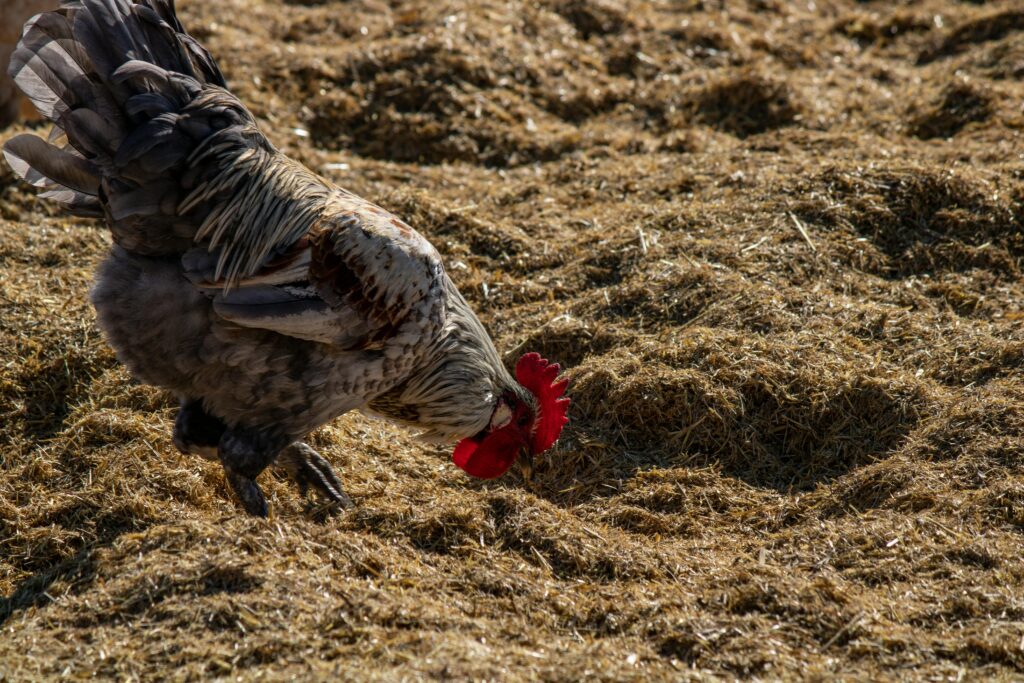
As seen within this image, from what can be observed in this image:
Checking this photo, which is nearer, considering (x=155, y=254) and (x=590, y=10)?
(x=155, y=254)

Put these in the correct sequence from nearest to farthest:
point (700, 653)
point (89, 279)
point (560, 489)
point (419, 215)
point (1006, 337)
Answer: point (700, 653)
point (560, 489)
point (1006, 337)
point (89, 279)
point (419, 215)

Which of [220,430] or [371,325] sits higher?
[371,325]

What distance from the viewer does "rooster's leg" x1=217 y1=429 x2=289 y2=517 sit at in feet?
15.6

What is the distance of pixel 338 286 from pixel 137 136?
107cm

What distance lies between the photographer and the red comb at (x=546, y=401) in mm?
5375

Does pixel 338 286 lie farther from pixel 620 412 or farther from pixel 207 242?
pixel 620 412

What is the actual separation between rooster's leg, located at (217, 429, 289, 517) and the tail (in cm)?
81

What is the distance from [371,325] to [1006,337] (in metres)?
3.88

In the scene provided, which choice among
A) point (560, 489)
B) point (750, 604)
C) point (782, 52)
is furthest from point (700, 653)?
point (782, 52)

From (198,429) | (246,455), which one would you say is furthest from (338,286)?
(198,429)

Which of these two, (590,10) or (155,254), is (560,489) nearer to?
(155,254)

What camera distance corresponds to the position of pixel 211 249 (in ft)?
15.1

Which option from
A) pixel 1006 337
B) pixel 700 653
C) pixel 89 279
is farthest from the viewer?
pixel 89 279

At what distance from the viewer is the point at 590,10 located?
11.0 metres
